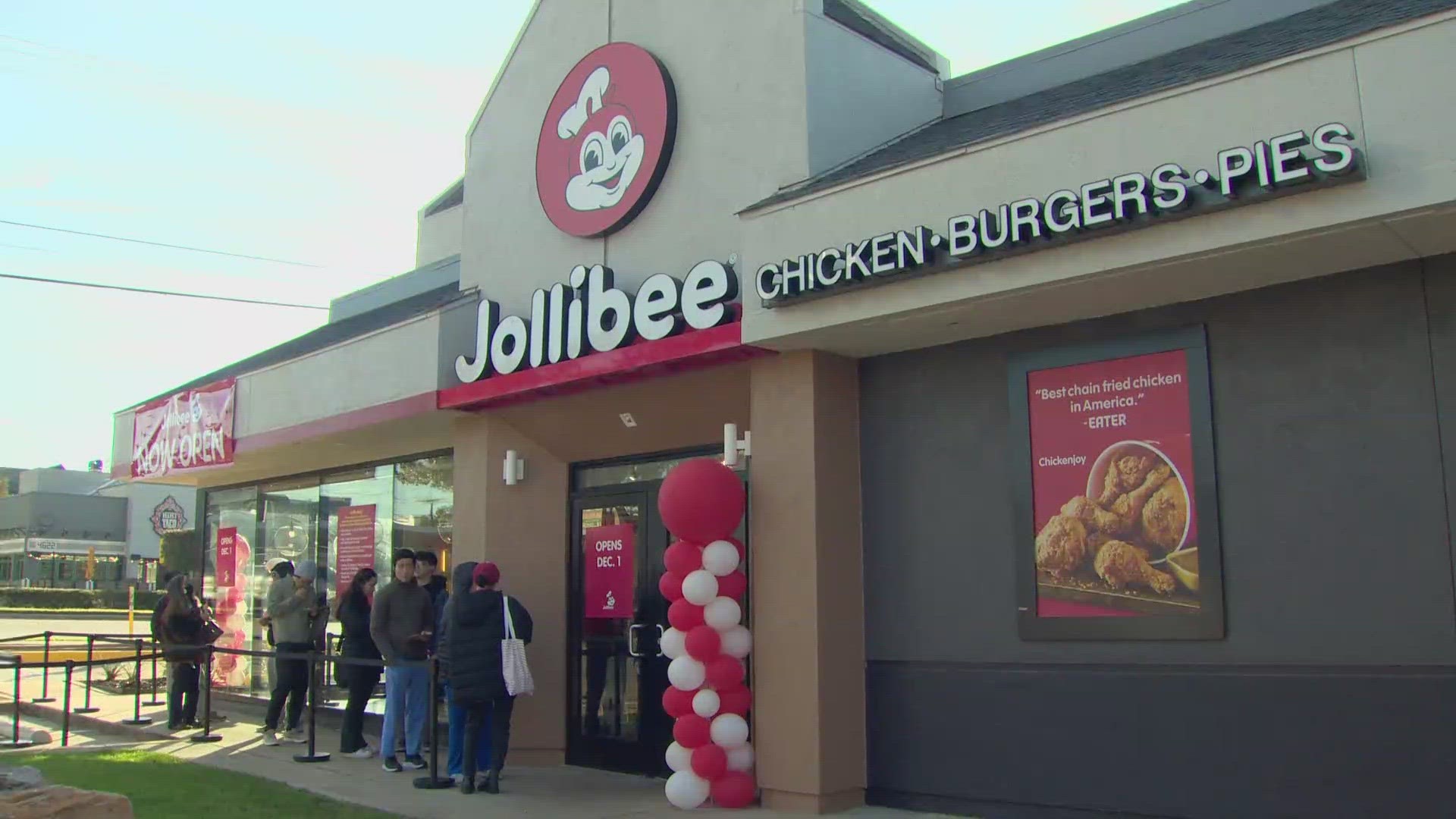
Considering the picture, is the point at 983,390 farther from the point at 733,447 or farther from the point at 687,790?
the point at 687,790

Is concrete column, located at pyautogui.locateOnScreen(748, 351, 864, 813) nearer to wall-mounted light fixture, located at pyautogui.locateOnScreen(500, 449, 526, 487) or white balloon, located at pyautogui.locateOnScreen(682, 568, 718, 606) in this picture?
white balloon, located at pyautogui.locateOnScreen(682, 568, 718, 606)

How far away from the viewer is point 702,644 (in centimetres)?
848

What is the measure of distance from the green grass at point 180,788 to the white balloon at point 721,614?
255cm

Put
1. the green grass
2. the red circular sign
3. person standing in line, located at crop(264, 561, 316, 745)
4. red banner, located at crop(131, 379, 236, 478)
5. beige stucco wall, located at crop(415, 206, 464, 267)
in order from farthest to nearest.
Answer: beige stucco wall, located at crop(415, 206, 464, 267), red banner, located at crop(131, 379, 236, 478), person standing in line, located at crop(264, 561, 316, 745), the red circular sign, the green grass

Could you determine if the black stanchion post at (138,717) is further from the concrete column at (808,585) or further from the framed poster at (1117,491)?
the framed poster at (1117,491)

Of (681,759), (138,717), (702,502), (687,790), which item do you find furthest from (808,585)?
(138,717)

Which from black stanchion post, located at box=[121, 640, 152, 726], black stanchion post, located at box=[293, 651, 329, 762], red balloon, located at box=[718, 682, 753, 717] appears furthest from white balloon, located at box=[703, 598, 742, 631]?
black stanchion post, located at box=[121, 640, 152, 726]

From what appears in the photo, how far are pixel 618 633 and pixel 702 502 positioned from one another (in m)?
2.54

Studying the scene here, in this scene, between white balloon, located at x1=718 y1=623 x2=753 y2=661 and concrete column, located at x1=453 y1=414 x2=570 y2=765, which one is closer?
white balloon, located at x1=718 y1=623 x2=753 y2=661

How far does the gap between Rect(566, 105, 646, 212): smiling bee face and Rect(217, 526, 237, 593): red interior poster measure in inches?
348

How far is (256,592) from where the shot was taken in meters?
16.2

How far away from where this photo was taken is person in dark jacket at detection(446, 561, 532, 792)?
30.4 ft

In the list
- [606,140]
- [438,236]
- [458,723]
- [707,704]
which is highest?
[438,236]

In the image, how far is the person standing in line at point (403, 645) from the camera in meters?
10.6
